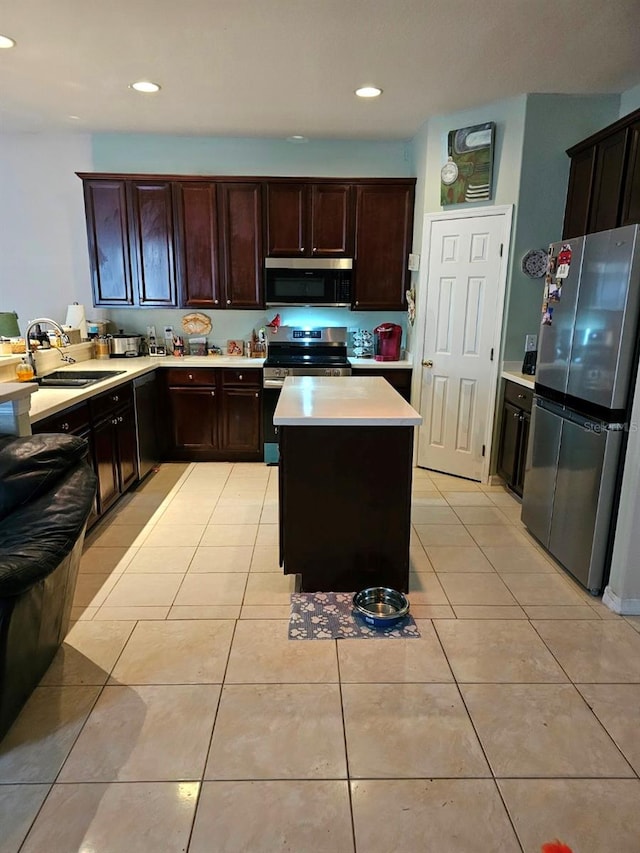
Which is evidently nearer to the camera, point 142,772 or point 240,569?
point 142,772

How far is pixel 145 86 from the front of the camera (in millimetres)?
3475

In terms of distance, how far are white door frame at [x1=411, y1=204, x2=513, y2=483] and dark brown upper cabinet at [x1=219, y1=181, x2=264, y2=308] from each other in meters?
1.38

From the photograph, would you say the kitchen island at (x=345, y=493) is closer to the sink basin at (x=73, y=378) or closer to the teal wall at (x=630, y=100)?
the sink basin at (x=73, y=378)

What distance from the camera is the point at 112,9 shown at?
253 cm

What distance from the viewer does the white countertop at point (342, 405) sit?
238 centimetres

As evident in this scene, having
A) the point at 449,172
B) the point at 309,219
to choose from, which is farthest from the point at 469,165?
the point at 309,219

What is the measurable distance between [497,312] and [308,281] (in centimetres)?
164

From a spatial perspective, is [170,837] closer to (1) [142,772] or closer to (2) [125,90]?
(1) [142,772]

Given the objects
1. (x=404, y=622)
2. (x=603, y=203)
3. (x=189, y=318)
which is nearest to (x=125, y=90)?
(x=189, y=318)

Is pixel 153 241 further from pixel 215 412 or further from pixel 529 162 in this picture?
pixel 529 162

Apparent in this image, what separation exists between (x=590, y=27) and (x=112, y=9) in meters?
2.31

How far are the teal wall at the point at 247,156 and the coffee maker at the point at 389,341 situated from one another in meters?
1.36

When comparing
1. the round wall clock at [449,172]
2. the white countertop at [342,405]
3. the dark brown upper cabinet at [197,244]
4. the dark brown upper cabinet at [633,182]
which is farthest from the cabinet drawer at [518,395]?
the dark brown upper cabinet at [197,244]

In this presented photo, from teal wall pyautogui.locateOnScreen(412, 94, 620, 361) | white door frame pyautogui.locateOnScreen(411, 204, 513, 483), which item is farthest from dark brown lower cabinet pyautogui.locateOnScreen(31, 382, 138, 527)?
teal wall pyautogui.locateOnScreen(412, 94, 620, 361)
